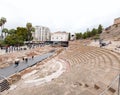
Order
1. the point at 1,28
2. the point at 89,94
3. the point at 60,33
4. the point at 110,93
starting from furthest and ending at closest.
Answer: the point at 60,33 → the point at 1,28 → the point at 89,94 → the point at 110,93

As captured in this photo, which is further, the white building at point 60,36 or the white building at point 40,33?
the white building at point 40,33

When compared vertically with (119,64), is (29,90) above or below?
below

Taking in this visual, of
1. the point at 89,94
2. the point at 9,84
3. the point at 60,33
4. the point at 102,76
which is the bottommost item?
the point at 9,84

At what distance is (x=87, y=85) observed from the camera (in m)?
9.20

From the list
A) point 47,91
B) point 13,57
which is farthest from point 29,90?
point 13,57

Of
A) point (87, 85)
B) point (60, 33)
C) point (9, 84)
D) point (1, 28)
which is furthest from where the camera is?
point (60, 33)

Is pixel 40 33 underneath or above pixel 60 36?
above

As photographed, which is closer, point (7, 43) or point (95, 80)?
point (95, 80)

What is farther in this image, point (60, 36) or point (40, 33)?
point (40, 33)

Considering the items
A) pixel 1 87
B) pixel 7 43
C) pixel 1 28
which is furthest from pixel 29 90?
pixel 1 28

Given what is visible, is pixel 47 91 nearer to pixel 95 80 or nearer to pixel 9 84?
pixel 95 80

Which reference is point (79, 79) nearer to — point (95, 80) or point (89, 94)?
point (95, 80)

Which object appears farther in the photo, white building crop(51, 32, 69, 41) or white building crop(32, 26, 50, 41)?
white building crop(32, 26, 50, 41)

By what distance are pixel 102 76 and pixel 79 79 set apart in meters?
1.85
